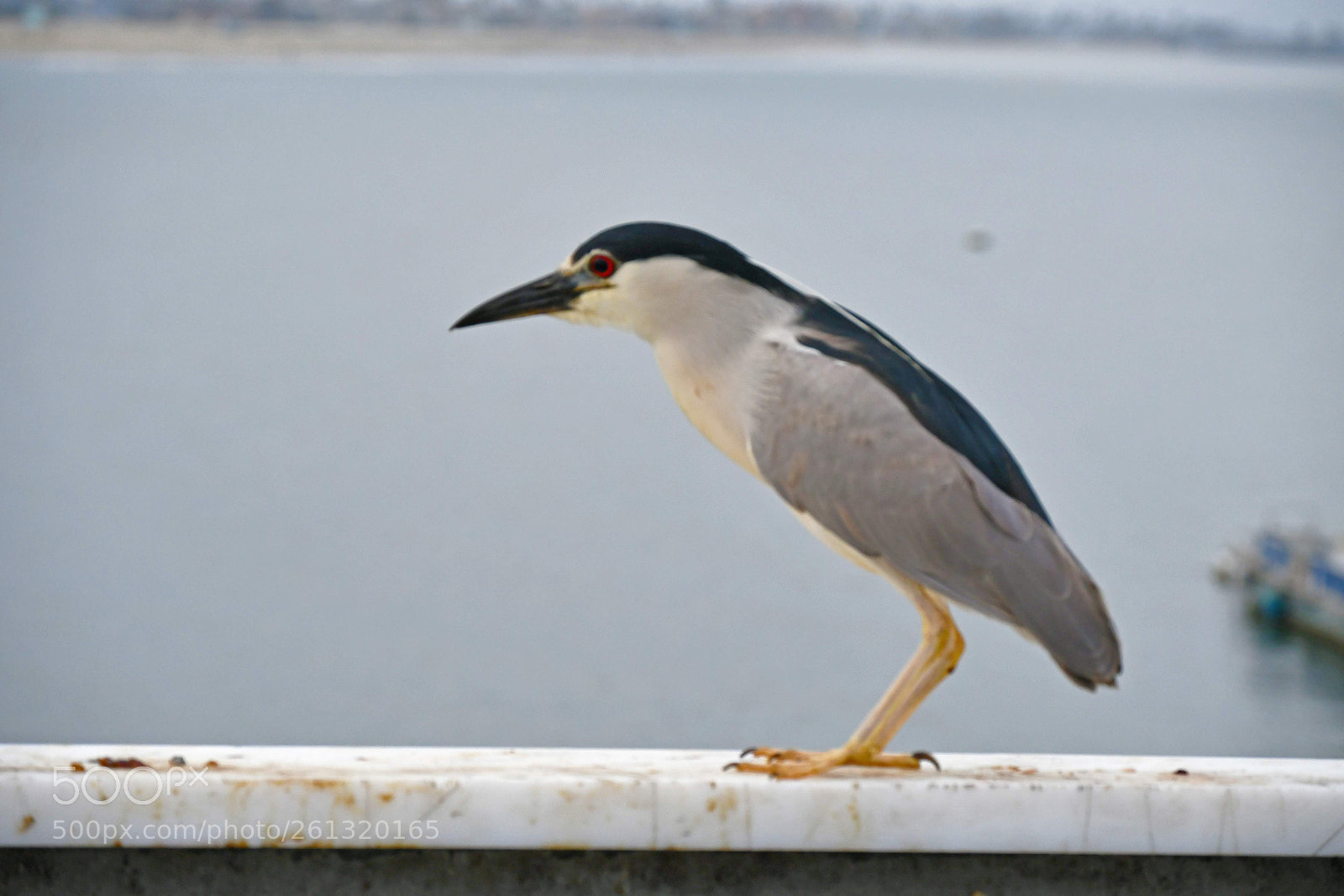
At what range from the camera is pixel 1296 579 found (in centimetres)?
2695

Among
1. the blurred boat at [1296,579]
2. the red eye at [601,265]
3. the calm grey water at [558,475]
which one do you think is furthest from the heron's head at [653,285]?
the blurred boat at [1296,579]

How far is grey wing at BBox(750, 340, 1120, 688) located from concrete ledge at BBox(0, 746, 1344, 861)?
563mm

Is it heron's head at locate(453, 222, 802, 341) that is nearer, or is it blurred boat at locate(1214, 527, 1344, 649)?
heron's head at locate(453, 222, 802, 341)

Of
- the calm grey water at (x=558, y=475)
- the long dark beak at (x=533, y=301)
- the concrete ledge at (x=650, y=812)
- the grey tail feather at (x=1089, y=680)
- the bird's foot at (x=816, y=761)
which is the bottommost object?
the calm grey water at (x=558, y=475)

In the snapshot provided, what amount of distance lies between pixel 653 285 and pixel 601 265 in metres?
0.11

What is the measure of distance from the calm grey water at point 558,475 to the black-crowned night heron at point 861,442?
18.1 metres

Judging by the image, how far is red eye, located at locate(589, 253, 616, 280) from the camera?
316 cm

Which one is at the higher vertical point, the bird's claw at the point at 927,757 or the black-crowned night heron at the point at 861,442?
the black-crowned night heron at the point at 861,442

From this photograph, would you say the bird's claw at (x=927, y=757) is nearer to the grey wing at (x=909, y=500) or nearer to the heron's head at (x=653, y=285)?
the grey wing at (x=909, y=500)

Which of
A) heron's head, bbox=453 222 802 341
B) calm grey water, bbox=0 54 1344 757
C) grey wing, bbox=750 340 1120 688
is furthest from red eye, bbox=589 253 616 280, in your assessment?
calm grey water, bbox=0 54 1344 757

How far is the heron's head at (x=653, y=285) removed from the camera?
313cm

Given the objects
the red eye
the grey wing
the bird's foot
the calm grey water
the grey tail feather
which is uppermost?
the red eye

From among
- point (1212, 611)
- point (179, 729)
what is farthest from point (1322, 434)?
point (179, 729)

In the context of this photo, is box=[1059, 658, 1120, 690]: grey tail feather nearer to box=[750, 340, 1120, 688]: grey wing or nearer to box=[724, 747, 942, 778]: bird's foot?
box=[750, 340, 1120, 688]: grey wing
